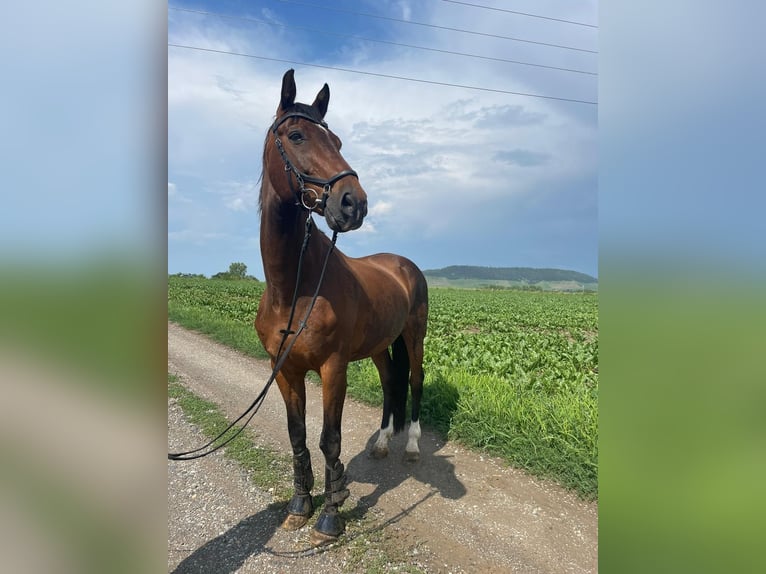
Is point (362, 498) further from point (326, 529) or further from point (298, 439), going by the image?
point (298, 439)

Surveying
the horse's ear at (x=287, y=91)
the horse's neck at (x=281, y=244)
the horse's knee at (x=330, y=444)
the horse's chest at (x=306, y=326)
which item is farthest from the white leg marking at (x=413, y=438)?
the horse's ear at (x=287, y=91)

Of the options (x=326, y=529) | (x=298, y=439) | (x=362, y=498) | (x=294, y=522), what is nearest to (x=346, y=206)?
(x=298, y=439)

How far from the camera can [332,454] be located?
3375 millimetres

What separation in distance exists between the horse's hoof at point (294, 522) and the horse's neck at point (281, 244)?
5.56ft

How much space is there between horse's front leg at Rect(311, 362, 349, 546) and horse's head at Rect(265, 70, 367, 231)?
3.88 ft

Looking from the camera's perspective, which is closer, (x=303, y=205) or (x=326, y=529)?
(x=303, y=205)

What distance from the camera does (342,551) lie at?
3166mm

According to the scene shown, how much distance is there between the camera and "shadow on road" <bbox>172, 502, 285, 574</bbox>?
295cm

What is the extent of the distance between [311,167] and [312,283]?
2.81ft

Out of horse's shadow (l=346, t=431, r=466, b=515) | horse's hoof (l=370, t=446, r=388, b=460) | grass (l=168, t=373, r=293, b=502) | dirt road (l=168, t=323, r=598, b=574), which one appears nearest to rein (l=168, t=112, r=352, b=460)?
dirt road (l=168, t=323, r=598, b=574)

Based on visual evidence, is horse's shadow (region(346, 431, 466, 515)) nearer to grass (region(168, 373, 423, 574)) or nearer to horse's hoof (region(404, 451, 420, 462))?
horse's hoof (region(404, 451, 420, 462))

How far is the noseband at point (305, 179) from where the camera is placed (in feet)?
Result: 9.04
